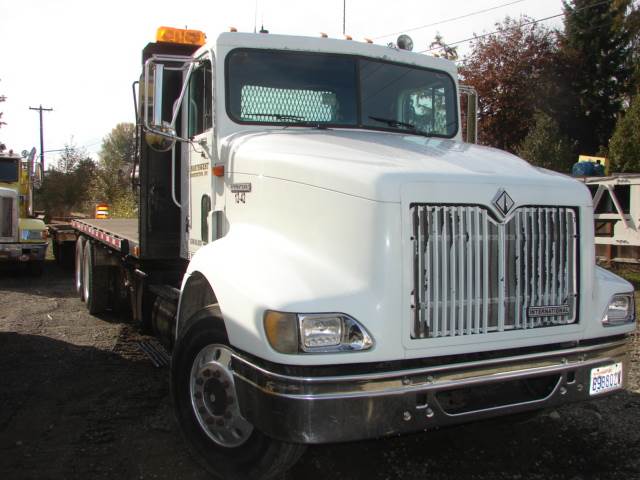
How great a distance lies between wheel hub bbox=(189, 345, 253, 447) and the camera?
3.28 m

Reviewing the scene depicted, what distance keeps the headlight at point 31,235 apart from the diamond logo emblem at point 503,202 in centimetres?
1127

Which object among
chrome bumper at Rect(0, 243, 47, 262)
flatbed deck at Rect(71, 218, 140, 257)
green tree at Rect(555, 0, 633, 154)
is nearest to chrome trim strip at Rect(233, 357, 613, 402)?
flatbed deck at Rect(71, 218, 140, 257)

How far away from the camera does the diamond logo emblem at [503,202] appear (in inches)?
120

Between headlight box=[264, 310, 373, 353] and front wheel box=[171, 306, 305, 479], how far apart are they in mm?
527

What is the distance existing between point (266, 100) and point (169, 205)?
2.02 metres

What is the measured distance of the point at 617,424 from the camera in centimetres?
432

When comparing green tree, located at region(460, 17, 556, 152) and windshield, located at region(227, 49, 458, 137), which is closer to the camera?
windshield, located at region(227, 49, 458, 137)

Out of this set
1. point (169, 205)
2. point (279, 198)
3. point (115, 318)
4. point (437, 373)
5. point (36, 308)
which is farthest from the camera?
point (36, 308)

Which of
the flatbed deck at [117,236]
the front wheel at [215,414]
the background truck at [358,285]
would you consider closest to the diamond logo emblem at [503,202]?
the background truck at [358,285]

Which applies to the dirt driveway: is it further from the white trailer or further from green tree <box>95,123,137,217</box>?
the white trailer

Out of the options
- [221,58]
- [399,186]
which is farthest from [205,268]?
[221,58]

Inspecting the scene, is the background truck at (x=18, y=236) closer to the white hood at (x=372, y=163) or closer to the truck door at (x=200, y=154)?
the truck door at (x=200, y=154)

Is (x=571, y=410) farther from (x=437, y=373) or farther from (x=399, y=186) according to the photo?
(x=399, y=186)

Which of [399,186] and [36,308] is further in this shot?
[36,308]
